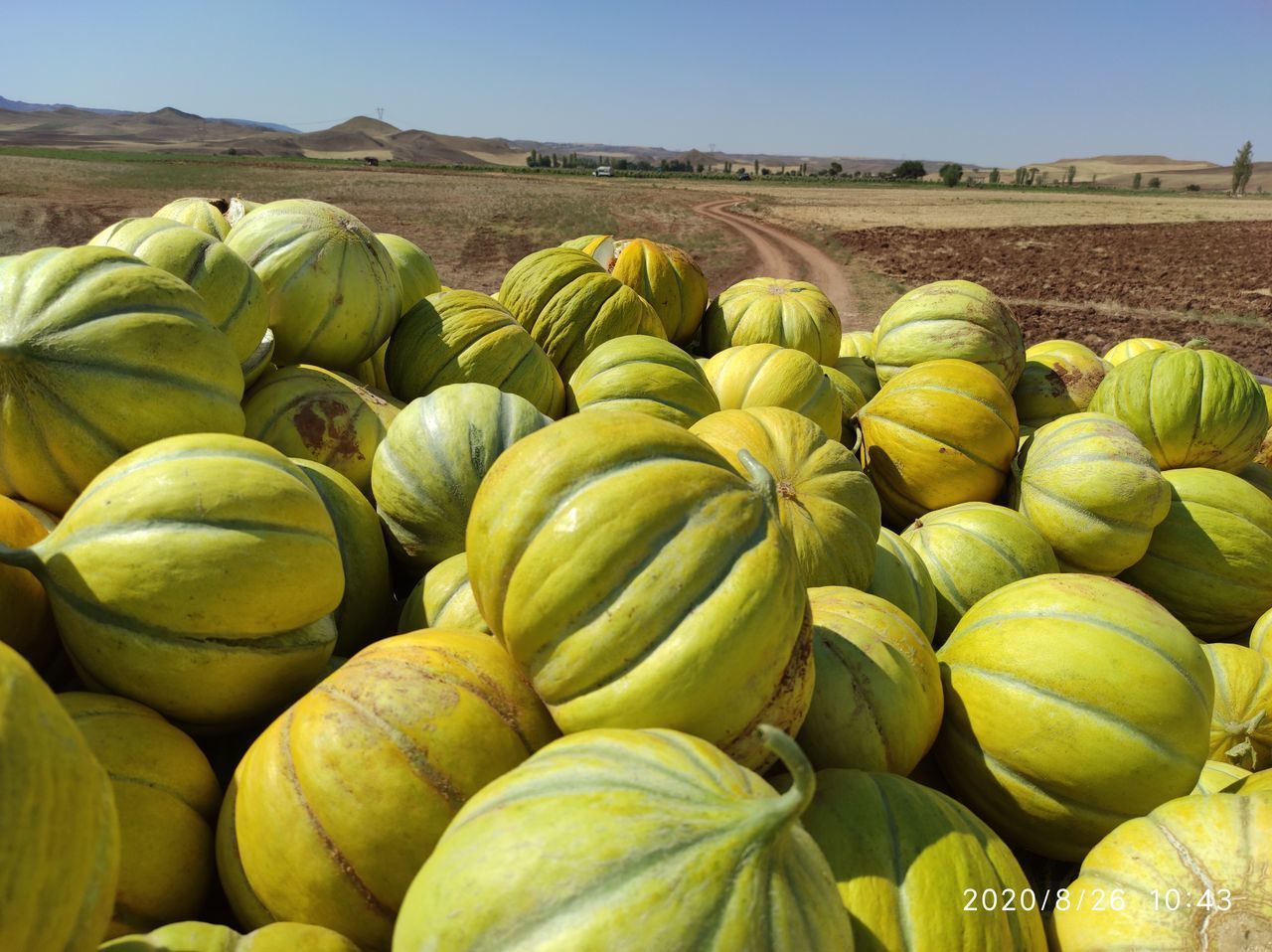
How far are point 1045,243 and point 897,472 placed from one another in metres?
29.3

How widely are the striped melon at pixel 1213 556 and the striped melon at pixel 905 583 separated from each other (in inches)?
44.8

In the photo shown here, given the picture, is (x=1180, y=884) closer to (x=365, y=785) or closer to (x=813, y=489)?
(x=813, y=489)

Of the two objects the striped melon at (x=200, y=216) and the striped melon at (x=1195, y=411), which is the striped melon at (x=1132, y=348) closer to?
the striped melon at (x=1195, y=411)

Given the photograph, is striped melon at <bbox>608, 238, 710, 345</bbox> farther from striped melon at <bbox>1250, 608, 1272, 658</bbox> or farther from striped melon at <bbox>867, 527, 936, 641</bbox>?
striped melon at <bbox>1250, 608, 1272, 658</bbox>

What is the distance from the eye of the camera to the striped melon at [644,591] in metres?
1.44

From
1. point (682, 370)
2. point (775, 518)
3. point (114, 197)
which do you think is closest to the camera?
point (775, 518)

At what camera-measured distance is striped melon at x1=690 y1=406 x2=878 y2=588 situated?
7.88 feet

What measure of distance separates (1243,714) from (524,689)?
2.41 m

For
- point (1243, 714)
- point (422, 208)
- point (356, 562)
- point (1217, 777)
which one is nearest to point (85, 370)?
point (356, 562)

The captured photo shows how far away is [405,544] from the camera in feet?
8.27

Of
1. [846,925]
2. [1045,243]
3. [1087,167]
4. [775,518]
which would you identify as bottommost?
[846,925]

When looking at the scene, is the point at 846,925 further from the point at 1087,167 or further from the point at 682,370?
the point at 1087,167

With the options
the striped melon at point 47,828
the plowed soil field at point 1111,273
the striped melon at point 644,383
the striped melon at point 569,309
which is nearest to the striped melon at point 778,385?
the striped melon at point 644,383

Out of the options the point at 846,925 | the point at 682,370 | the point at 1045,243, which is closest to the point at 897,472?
the point at 682,370
